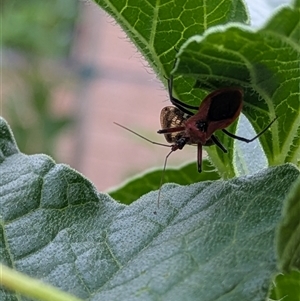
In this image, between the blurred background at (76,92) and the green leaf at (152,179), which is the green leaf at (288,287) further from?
the blurred background at (76,92)

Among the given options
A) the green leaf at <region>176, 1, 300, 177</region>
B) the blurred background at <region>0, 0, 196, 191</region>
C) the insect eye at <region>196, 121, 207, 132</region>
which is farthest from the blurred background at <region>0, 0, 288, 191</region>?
the green leaf at <region>176, 1, 300, 177</region>

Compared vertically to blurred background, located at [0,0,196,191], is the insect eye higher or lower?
higher

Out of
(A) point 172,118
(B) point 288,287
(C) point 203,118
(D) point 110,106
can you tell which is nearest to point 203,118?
(C) point 203,118

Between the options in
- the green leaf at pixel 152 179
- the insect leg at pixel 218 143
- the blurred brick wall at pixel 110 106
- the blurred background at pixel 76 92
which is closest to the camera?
the insect leg at pixel 218 143

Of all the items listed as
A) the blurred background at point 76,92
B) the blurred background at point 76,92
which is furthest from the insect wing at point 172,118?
the blurred background at point 76,92

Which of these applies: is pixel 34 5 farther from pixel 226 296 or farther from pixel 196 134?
pixel 226 296

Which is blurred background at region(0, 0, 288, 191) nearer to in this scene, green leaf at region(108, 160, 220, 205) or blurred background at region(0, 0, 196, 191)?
blurred background at region(0, 0, 196, 191)
